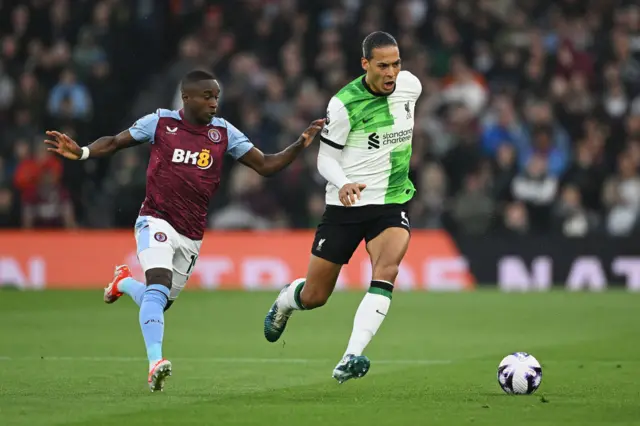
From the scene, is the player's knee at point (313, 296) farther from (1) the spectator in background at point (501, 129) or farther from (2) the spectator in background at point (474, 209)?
(1) the spectator in background at point (501, 129)

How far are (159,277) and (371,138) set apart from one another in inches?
75.1

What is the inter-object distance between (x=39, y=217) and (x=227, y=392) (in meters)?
12.5

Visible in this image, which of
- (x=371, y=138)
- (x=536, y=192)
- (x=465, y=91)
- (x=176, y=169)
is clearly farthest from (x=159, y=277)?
(x=465, y=91)

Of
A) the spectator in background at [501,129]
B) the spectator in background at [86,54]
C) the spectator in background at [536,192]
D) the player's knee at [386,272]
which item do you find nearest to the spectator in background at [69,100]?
the spectator in background at [86,54]

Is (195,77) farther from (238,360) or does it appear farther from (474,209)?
(474,209)

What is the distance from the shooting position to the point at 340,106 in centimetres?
980

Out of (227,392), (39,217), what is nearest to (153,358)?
(227,392)

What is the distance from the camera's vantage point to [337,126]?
9812 mm

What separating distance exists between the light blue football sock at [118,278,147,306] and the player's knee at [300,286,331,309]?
Answer: 1.27m

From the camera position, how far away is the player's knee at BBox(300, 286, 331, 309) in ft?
33.6

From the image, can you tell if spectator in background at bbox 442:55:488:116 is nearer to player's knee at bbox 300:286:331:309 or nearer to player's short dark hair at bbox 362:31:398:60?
player's knee at bbox 300:286:331:309

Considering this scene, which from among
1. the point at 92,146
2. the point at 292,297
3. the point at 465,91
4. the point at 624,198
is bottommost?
the point at 292,297

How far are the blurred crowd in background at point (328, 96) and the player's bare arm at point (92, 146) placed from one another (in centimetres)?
1097

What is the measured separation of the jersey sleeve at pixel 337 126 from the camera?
9781 mm
